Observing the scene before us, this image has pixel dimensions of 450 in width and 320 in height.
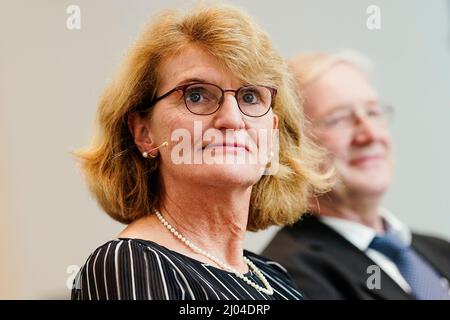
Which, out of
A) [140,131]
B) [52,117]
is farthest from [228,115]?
[52,117]

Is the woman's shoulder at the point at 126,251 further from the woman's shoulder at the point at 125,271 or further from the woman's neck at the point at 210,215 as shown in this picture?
the woman's neck at the point at 210,215

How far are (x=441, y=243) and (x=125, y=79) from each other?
102 centimetres

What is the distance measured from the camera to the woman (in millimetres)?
1039

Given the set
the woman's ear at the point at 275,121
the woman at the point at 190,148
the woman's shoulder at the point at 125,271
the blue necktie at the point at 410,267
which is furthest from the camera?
the blue necktie at the point at 410,267

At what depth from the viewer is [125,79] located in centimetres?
109

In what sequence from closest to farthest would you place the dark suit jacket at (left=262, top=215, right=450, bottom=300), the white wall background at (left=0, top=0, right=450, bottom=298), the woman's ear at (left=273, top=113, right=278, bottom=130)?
the woman's ear at (left=273, top=113, right=278, bottom=130)
the white wall background at (left=0, top=0, right=450, bottom=298)
the dark suit jacket at (left=262, top=215, right=450, bottom=300)

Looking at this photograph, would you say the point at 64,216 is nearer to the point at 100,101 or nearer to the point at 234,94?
the point at 100,101

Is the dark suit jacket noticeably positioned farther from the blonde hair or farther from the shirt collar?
the blonde hair

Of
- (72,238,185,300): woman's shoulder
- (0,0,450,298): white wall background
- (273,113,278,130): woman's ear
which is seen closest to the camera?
(72,238,185,300): woman's shoulder

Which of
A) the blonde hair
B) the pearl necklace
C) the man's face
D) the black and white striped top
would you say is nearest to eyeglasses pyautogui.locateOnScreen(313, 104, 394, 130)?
the man's face

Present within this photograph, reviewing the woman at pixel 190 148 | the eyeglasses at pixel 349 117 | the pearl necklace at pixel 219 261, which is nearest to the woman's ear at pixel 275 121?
the woman at pixel 190 148

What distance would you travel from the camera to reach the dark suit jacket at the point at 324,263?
4.71ft

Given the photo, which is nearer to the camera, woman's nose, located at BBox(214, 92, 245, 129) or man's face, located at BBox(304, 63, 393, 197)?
woman's nose, located at BBox(214, 92, 245, 129)
